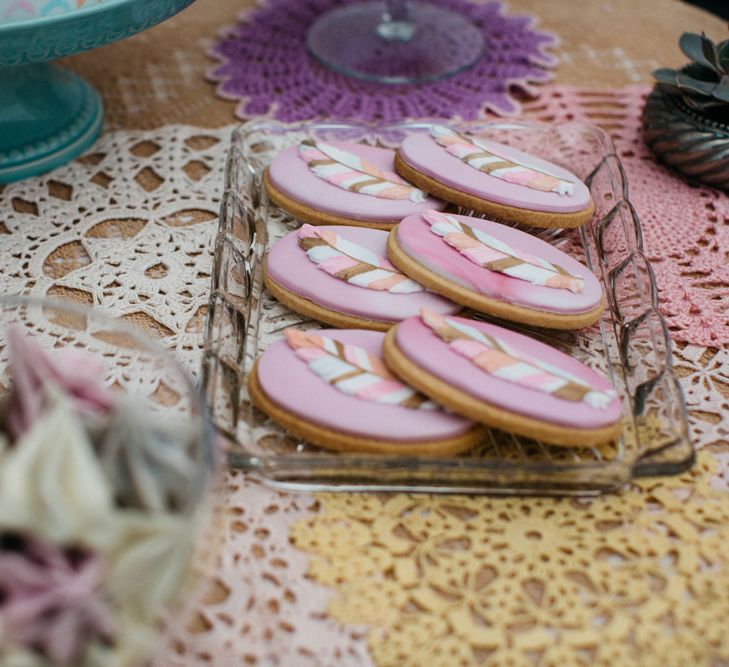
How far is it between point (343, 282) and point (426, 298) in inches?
2.7

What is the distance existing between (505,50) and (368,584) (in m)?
0.81

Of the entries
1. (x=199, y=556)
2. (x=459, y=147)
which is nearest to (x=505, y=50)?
(x=459, y=147)

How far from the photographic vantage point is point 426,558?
56 centimetres

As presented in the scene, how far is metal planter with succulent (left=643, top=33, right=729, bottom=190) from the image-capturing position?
0.86 meters

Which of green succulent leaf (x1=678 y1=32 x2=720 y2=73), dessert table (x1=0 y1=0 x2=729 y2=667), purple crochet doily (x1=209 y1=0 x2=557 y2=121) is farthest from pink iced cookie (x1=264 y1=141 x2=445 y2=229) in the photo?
green succulent leaf (x1=678 y1=32 x2=720 y2=73)

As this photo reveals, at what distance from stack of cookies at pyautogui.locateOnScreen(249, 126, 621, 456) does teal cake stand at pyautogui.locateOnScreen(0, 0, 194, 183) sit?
0.63 feet

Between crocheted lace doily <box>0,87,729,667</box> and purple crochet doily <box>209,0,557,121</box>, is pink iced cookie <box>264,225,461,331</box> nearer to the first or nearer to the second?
crocheted lace doily <box>0,87,729,667</box>

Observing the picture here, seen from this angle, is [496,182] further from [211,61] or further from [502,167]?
[211,61]

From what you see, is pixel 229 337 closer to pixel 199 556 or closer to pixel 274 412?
pixel 274 412

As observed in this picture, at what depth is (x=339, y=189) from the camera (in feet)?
2.56

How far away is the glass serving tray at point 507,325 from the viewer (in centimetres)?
58

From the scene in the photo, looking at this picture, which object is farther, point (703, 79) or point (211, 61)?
point (211, 61)

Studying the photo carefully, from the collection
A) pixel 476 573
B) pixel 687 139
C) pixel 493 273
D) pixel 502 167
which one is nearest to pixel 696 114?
pixel 687 139

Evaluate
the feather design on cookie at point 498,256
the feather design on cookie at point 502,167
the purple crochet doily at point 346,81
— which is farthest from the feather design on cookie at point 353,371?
the purple crochet doily at point 346,81
